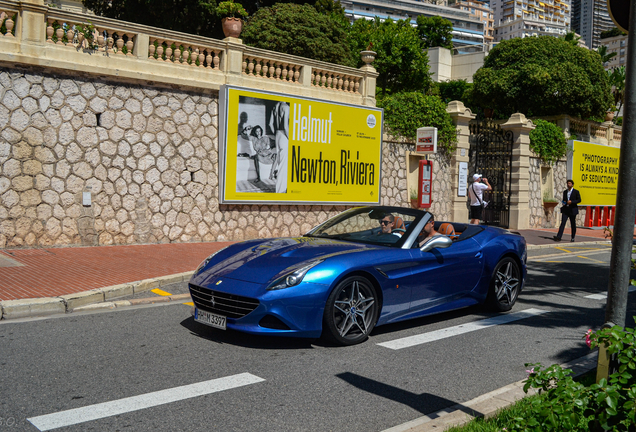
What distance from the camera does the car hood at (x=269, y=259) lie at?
17.5ft

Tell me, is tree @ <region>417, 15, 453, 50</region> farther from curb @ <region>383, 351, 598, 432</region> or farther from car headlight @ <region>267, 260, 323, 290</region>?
curb @ <region>383, 351, 598, 432</region>

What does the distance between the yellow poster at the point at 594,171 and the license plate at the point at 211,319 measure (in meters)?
23.4

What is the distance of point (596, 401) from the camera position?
2799 millimetres

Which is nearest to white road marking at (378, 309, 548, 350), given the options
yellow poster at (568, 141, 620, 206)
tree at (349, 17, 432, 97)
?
yellow poster at (568, 141, 620, 206)

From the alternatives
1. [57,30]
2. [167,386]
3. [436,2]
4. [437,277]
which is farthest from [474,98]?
[436,2]

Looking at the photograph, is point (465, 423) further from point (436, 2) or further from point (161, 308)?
point (436, 2)

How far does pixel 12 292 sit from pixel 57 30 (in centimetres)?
668

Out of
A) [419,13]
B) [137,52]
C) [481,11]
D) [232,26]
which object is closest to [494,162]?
[232,26]

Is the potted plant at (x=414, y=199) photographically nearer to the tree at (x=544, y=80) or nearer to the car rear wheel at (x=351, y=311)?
the tree at (x=544, y=80)

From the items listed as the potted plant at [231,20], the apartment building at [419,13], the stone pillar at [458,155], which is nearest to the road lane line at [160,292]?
the potted plant at [231,20]

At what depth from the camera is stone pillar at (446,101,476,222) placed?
20078 millimetres

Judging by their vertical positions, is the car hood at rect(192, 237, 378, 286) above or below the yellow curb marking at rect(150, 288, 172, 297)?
above

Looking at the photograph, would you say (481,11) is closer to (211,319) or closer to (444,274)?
(444,274)

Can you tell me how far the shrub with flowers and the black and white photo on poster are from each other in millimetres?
11773
